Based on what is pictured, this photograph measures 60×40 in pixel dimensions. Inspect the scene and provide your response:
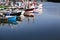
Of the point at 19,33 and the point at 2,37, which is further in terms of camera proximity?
the point at 19,33

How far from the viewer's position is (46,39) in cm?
2253

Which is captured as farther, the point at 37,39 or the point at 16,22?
the point at 16,22

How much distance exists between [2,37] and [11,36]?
98cm

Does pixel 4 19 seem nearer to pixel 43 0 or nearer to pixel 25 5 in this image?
pixel 25 5

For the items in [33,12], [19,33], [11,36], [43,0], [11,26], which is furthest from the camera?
[43,0]

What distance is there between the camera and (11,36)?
2427 centimetres

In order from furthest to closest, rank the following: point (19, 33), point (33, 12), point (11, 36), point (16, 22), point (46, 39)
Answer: point (33, 12)
point (16, 22)
point (19, 33)
point (11, 36)
point (46, 39)

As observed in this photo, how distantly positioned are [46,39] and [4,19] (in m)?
10.5

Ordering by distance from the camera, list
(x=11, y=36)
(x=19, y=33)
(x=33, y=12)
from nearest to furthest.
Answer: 1. (x=11, y=36)
2. (x=19, y=33)
3. (x=33, y=12)

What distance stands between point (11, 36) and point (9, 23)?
26.2 feet

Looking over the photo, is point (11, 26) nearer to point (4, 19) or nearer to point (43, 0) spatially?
point (4, 19)

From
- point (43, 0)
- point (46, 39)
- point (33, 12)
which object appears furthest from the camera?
point (43, 0)

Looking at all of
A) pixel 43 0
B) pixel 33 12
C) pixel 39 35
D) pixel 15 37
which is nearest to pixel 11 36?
pixel 15 37

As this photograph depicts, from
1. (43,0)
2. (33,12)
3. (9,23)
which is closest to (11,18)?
(9,23)
